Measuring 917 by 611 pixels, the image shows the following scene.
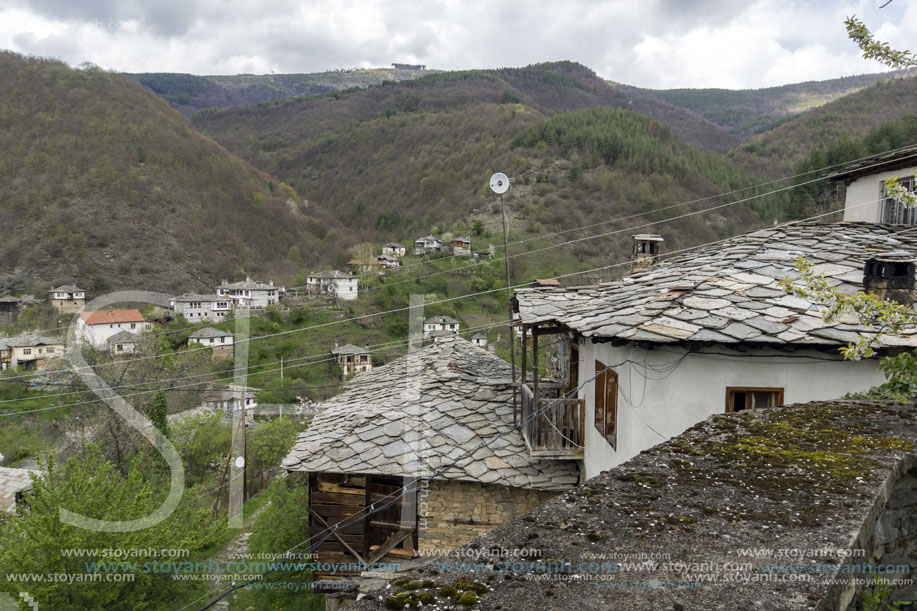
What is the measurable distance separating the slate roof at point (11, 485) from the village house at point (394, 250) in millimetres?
48445

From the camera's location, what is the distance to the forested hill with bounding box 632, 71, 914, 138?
92438mm

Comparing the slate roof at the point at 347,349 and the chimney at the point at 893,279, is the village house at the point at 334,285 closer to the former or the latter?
the slate roof at the point at 347,349

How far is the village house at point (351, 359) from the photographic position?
43.0 metres

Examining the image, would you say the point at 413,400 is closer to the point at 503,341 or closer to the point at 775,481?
the point at 775,481

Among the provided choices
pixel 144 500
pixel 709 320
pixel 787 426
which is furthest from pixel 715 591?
pixel 144 500

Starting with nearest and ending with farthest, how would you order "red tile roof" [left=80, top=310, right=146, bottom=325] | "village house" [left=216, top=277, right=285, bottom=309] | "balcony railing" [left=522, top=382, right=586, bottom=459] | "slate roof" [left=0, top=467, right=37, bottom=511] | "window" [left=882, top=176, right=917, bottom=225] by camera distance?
"balcony railing" [left=522, top=382, right=586, bottom=459] → "window" [left=882, top=176, right=917, bottom=225] → "slate roof" [left=0, top=467, right=37, bottom=511] → "red tile roof" [left=80, top=310, right=146, bottom=325] → "village house" [left=216, top=277, right=285, bottom=309]

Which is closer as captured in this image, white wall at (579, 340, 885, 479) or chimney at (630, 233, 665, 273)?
white wall at (579, 340, 885, 479)

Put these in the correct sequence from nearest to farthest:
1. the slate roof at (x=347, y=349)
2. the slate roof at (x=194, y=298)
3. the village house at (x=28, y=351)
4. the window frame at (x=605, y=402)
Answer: the window frame at (x=605, y=402) < the slate roof at (x=347, y=349) < the village house at (x=28, y=351) < the slate roof at (x=194, y=298)

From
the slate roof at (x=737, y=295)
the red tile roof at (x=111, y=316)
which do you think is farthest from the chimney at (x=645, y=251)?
the red tile roof at (x=111, y=316)

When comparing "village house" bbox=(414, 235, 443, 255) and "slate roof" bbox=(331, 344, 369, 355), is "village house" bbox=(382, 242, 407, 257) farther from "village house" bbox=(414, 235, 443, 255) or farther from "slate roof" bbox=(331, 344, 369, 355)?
"slate roof" bbox=(331, 344, 369, 355)

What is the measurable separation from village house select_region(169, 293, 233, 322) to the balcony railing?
183 feet

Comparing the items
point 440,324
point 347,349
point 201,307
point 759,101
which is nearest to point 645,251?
point 440,324

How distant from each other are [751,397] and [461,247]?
49.5m

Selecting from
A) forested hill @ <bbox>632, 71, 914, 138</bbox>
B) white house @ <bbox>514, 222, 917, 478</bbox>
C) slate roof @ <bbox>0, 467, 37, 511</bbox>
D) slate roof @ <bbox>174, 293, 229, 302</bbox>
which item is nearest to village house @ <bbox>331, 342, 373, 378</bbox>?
slate roof @ <bbox>174, 293, 229, 302</bbox>
